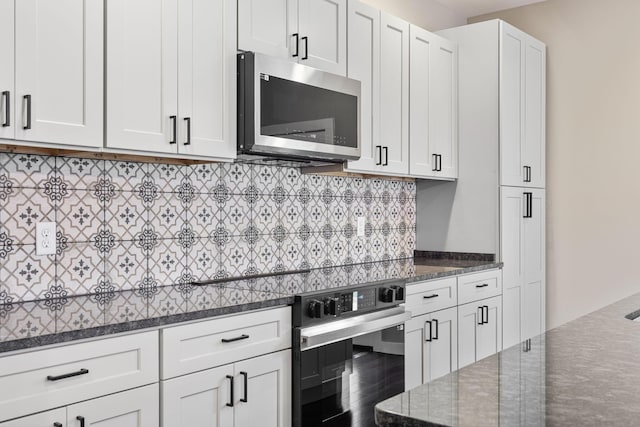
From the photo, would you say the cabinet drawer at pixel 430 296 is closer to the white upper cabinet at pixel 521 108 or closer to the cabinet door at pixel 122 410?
the white upper cabinet at pixel 521 108

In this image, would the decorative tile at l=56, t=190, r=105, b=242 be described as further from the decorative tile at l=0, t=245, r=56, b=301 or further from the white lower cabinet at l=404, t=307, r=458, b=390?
the white lower cabinet at l=404, t=307, r=458, b=390

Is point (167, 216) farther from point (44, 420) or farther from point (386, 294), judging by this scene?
point (44, 420)

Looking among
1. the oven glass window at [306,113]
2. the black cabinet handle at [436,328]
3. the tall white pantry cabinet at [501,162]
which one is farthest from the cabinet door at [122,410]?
the tall white pantry cabinet at [501,162]

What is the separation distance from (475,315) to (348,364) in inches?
56.8

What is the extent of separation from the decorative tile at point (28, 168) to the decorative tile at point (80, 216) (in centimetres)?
12

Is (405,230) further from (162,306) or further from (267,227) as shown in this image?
(162,306)

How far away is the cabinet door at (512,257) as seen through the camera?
4.12 m

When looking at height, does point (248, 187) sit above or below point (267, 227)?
above

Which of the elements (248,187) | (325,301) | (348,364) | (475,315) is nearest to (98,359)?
(325,301)

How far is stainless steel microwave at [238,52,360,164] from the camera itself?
8.64 ft

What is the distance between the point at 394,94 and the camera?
144 inches

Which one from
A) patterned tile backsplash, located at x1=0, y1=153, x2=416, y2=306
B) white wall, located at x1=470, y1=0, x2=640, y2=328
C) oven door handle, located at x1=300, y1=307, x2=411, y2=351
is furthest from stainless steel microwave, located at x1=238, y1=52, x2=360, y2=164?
white wall, located at x1=470, y1=0, x2=640, y2=328

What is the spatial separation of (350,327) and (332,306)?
0.17 m

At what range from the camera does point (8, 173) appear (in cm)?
218
